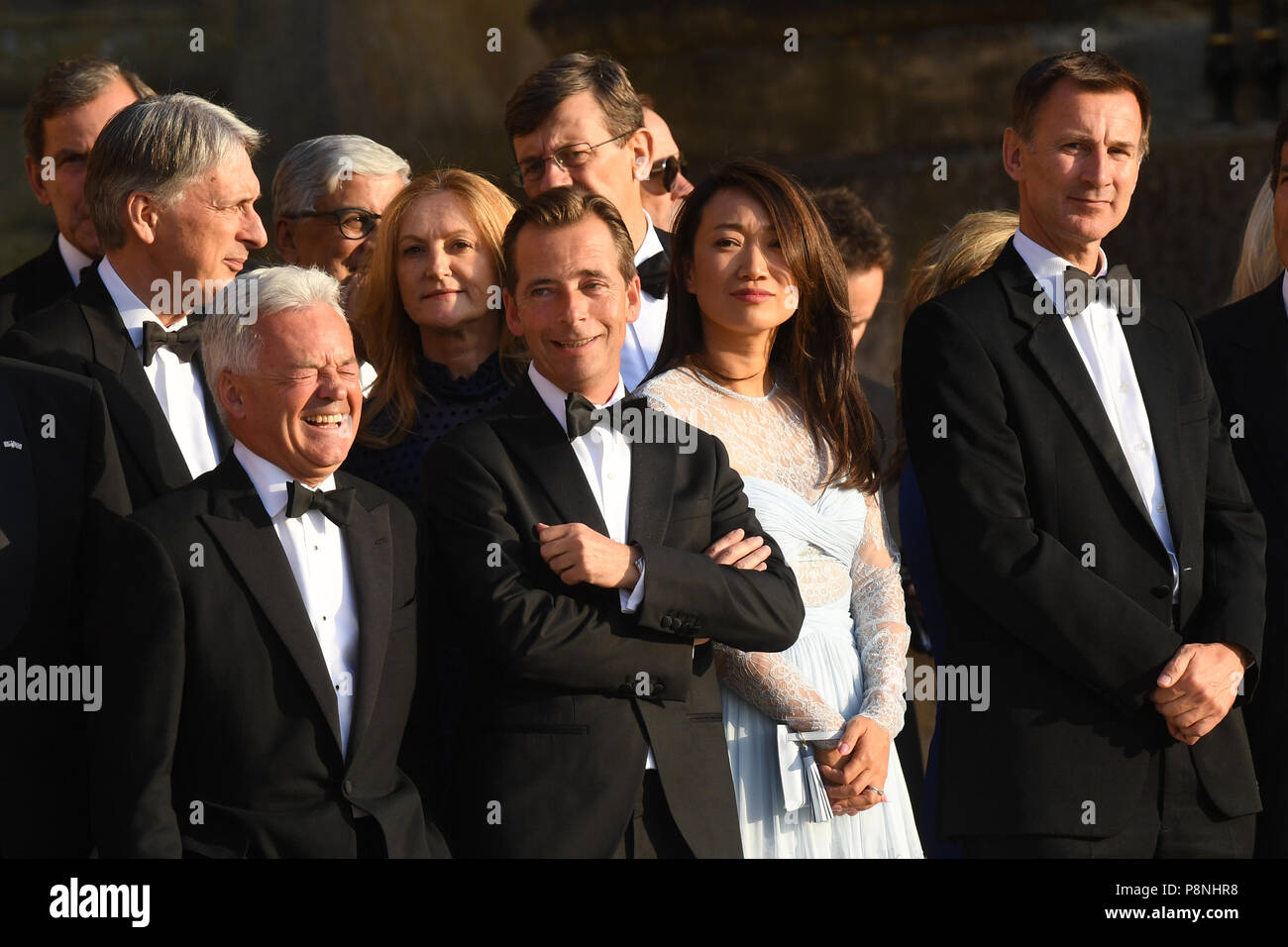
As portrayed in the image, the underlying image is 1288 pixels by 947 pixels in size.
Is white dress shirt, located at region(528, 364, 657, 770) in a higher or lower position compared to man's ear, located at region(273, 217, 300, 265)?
lower

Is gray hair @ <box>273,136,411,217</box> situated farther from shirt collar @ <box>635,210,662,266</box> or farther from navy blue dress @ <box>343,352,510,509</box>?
navy blue dress @ <box>343,352,510,509</box>

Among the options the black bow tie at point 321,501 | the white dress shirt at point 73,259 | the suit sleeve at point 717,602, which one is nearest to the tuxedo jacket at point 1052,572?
the suit sleeve at point 717,602

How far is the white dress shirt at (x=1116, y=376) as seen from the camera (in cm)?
448

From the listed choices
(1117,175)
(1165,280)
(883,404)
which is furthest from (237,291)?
(1165,280)

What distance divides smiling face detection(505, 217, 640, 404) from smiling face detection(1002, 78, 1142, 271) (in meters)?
1.04

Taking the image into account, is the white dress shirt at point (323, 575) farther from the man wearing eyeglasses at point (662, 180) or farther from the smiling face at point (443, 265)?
the man wearing eyeglasses at point (662, 180)

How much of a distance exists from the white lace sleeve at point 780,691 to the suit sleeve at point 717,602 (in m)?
0.17

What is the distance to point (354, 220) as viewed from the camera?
19.0ft

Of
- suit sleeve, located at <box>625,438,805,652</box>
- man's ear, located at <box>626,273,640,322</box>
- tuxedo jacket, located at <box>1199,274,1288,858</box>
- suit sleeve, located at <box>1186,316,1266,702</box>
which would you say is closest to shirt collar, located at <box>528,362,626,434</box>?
man's ear, located at <box>626,273,640,322</box>

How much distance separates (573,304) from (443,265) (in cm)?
63

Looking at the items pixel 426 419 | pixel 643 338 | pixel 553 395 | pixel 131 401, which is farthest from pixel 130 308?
pixel 643 338

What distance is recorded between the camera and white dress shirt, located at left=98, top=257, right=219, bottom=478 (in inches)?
178

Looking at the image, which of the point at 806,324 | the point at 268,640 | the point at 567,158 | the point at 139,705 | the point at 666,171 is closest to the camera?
the point at 139,705

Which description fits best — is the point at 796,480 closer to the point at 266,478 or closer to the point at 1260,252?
the point at 266,478
